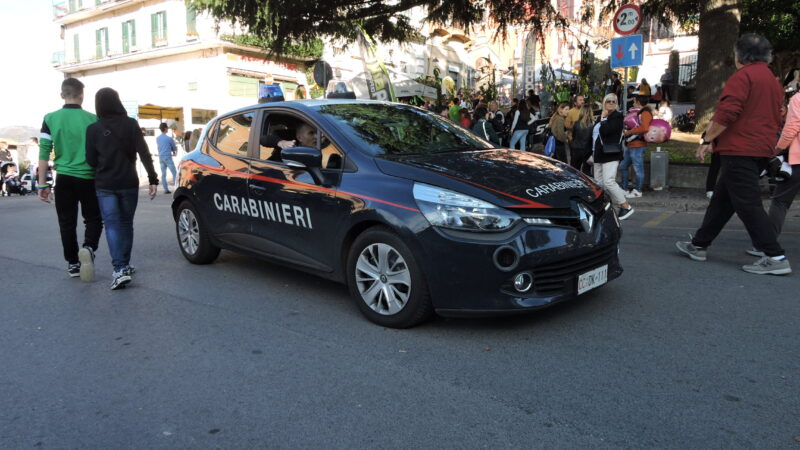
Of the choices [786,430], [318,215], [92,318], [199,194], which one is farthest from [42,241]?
[786,430]

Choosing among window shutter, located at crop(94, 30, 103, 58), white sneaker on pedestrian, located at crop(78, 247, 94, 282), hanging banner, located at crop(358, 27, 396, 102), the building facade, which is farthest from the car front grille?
window shutter, located at crop(94, 30, 103, 58)

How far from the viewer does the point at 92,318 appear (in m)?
4.82

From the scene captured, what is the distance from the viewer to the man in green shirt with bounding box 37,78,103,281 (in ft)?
18.9

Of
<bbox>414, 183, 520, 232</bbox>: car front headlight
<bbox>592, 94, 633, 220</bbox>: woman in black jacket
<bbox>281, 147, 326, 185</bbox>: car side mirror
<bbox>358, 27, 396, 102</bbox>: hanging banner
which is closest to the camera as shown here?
<bbox>414, 183, 520, 232</bbox>: car front headlight

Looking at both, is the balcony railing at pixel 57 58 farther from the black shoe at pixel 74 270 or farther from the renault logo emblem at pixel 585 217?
the renault logo emblem at pixel 585 217

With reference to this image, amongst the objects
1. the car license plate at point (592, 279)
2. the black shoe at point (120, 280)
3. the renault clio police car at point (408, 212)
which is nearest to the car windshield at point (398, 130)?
the renault clio police car at point (408, 212)

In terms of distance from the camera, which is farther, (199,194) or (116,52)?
(116,52)

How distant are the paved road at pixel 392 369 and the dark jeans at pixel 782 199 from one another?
449 mm

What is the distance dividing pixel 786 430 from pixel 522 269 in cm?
154

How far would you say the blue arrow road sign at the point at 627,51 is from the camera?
1034 cm

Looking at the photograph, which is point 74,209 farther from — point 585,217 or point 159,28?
point 159,28

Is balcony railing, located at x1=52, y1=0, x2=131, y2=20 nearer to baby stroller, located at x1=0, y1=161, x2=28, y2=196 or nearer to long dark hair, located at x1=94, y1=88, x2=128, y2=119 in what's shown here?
baby stroller, located at x1=0, y1=161, x2=28, y2=196

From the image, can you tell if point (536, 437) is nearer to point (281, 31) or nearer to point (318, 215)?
point (318, 215)

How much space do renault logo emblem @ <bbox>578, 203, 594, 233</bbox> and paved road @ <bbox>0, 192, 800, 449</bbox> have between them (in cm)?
65
